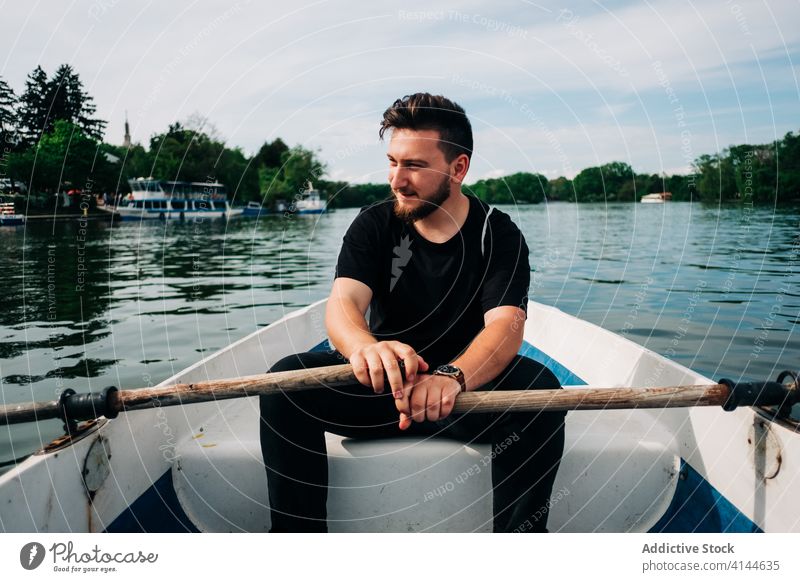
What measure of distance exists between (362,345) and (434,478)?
0.62m

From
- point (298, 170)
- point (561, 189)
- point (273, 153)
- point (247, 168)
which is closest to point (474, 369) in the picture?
point (561, 189)

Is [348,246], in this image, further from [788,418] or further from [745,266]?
[745,266]

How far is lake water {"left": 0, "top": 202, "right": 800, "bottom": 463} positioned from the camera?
6.31m

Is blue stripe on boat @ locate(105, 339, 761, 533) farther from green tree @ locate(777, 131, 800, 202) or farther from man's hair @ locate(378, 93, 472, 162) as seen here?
green tree @ locate(777, 131, 800, 202)

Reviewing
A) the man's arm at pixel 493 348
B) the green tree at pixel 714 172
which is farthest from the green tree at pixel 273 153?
the man's arm at pixel 493 348

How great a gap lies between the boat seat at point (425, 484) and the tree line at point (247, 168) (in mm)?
1214

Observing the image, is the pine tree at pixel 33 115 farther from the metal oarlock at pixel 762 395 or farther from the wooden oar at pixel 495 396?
the metal oarlock at pixel 762 395

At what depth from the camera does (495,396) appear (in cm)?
210

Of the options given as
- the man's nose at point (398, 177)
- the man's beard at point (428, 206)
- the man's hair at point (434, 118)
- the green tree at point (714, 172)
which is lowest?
the man's beard at point (428, 206)

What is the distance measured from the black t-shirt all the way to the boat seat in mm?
497

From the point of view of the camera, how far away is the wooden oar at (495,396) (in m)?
2.10

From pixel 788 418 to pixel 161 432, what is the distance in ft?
8.55

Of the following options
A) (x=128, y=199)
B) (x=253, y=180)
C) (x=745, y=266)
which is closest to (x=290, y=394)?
(x=745, y=266)

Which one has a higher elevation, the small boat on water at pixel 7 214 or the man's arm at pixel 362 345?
the small boat on water at pixel 7 214
